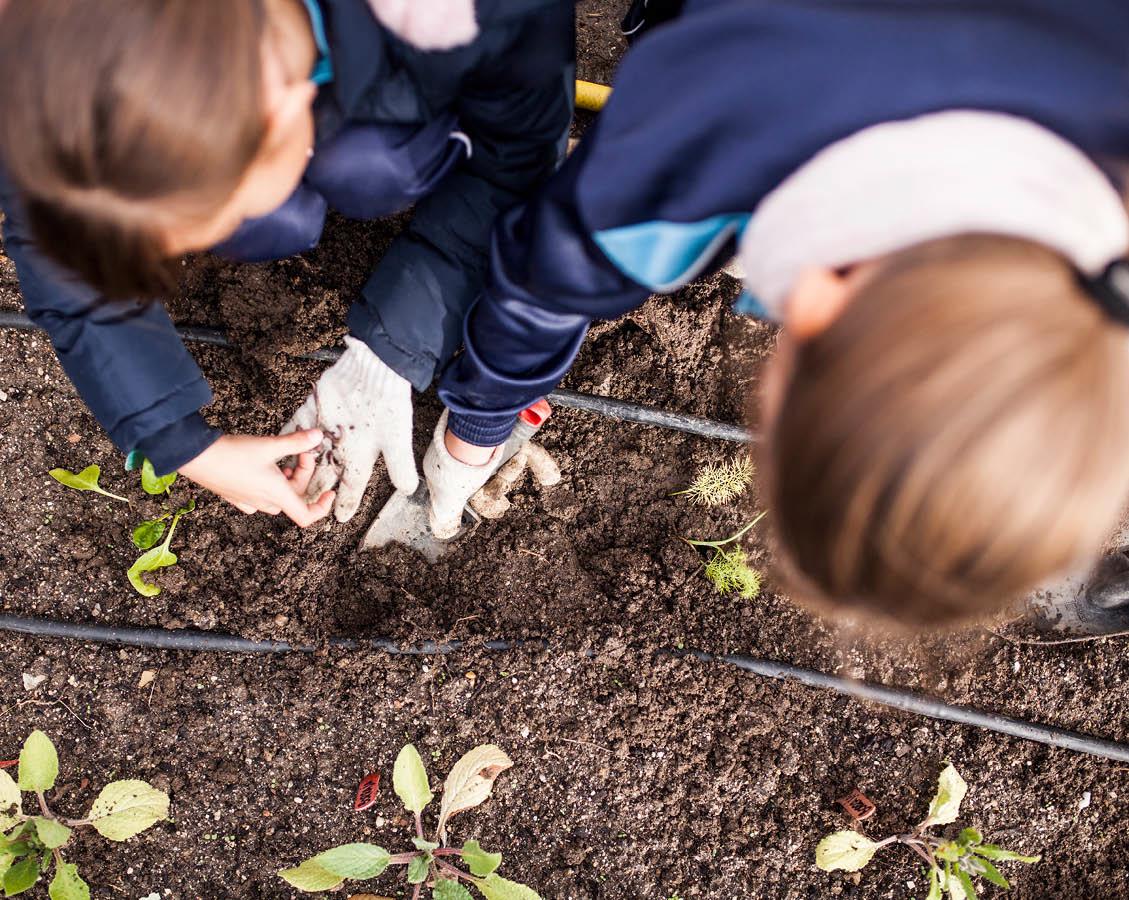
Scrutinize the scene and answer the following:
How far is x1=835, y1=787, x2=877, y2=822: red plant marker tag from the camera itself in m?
1.45

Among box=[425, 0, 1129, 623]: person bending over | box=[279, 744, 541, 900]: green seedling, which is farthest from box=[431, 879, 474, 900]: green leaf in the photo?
box=[425, 0, 1129, 623]: person bending over

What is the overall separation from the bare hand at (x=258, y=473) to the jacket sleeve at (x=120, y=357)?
0.04m

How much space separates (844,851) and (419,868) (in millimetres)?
736

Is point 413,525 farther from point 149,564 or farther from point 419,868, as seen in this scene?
point 419,868

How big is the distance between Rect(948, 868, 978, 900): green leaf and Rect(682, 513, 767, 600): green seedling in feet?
1.97

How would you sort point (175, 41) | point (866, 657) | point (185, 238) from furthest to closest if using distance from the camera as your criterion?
point (866, 657) → point (185, 238) → point (175, 41)

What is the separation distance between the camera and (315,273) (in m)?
1.44

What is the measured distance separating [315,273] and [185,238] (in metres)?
0.68

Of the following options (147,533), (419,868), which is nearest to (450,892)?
(419,868)

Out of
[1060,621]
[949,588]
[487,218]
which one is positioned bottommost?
[1060,621]

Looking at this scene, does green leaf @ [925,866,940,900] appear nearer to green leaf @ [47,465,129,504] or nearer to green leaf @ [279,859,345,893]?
green leaf @ [279,859,345,893]

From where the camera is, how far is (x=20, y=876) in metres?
1.24

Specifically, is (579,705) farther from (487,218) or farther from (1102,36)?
(1102,36)

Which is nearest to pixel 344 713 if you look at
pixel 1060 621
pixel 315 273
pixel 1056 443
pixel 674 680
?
pixel 674 680
